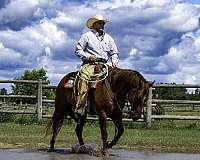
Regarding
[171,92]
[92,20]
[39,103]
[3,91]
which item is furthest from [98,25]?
[3,91]

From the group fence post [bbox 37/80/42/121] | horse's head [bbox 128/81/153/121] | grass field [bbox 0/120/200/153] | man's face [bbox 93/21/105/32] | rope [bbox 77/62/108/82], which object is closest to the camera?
horse's head [bbox 128/81/153/121]

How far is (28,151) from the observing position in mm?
10383

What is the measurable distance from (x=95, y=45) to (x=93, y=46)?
41 mm

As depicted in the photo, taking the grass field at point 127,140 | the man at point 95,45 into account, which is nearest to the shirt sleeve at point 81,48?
the man at point 95,45

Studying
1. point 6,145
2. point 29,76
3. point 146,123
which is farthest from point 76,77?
point 29,76

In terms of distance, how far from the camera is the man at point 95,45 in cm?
1004

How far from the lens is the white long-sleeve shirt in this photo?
10.1 meters

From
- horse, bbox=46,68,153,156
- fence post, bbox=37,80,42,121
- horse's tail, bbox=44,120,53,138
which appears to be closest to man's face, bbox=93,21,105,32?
horse, bbox=46,68,153,156

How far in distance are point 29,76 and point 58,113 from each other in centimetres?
5304

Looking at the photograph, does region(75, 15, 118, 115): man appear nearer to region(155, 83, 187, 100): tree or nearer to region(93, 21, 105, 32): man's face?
region(93, 21, 105, 32): man's face

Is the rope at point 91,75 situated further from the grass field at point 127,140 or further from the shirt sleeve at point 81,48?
the grass field at point 127,140

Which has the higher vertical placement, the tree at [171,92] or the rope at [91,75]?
the tree at [171,92]

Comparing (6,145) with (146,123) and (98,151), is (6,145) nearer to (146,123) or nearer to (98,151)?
(98,151)

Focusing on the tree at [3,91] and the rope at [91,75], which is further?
the tree at [3,91]
